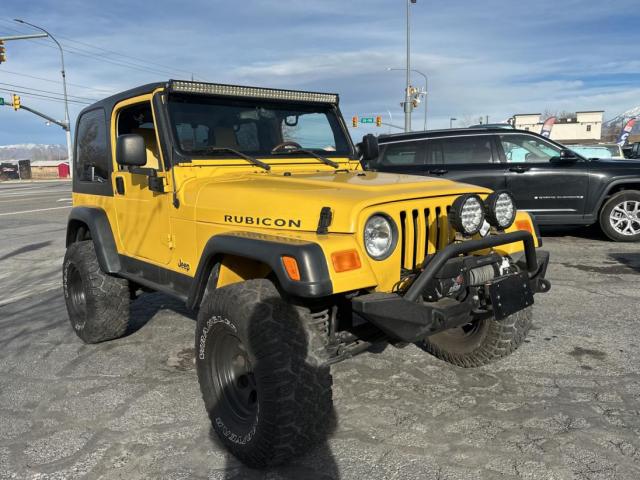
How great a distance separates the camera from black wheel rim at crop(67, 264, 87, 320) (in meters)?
4.49

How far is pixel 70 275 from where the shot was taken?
455 cm

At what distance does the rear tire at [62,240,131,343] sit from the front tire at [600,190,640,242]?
276 inches

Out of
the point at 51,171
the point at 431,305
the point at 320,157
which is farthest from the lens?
the point at 51,171

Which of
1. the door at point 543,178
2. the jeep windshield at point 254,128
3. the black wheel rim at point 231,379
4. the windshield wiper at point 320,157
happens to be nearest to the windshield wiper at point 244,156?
the jeep windshield at point 254,128

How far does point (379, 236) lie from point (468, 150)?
6175 mm

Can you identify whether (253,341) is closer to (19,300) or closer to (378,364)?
(378,364)

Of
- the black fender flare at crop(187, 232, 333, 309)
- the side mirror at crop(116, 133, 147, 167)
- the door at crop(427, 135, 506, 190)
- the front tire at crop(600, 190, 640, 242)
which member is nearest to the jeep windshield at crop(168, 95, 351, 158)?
the side mirror at crop(116, 133, 147, 167)

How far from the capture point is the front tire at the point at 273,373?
243 cm

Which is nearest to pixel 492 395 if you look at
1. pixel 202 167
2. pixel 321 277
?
pixel 321 277

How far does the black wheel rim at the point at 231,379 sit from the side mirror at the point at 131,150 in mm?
1245

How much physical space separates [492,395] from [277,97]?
99.2 inches

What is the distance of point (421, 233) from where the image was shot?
110 inches

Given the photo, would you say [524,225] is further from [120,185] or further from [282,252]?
[120,185]

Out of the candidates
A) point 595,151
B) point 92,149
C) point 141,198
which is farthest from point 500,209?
point 595,151
